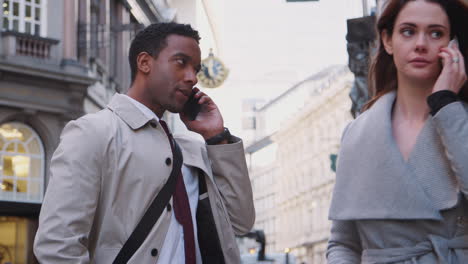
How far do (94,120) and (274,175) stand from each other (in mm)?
116106

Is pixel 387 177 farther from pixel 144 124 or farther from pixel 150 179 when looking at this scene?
pixel 144 124

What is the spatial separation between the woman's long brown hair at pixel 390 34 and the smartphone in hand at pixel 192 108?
2.65ft

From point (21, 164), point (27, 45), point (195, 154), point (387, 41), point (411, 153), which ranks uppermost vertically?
point (27, 45)

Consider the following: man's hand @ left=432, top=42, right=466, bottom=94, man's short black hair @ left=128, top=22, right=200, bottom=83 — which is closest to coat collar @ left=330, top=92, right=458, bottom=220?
Result: man's hand @ left=432, top=42, right=466, bottom=94

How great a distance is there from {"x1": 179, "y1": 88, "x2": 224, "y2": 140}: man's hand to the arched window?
63.7 ft

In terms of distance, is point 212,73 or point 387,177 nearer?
point 387,177

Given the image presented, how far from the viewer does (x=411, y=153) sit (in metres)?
2.92

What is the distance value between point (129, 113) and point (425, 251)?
1392 millimetres

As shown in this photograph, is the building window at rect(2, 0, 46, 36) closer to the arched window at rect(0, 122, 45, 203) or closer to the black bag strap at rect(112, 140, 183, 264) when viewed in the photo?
the arched window at rect(0, 122, 45, 203)

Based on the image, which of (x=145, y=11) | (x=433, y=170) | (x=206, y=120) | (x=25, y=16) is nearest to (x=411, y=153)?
(x=433, y=170)

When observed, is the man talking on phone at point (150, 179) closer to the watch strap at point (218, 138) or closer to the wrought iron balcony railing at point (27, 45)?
the watch strap at point (218, 138)

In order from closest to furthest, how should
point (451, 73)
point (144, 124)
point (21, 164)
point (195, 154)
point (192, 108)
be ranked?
→ 1. point (451, 73)
2. point (144, 124)
3. point (195, 154)
4. point (192, 108)
5. point (21, 164)

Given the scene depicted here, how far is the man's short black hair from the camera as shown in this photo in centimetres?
378

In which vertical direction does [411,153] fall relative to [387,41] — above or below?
below
